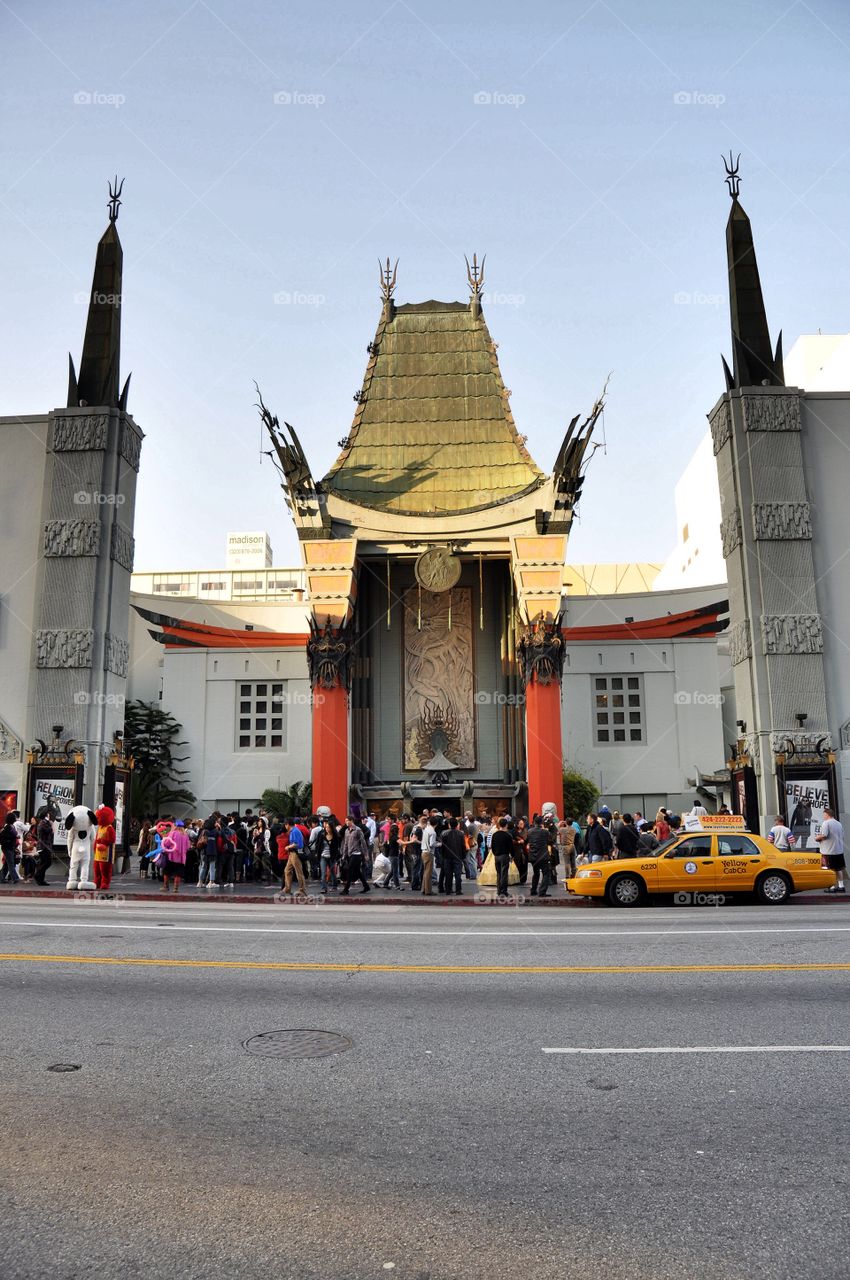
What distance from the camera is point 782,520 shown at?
974 inches

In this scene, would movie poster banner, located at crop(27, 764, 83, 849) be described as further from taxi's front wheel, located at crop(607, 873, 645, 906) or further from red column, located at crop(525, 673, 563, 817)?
red column, located at crop(525, 673, 563, 817)

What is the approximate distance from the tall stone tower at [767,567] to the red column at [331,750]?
16.5 metres

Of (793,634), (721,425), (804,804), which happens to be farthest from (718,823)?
(721,425)

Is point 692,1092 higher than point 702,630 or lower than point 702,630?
lower

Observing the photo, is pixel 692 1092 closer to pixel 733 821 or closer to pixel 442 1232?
pixel 442 1232

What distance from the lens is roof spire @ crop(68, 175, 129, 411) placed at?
27484 millimetres

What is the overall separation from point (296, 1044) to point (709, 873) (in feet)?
38.6

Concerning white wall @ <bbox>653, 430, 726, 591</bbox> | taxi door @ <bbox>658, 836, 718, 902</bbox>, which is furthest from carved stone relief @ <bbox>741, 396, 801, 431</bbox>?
white wall @ <bbox>653, 430, 726, 591</bbox>

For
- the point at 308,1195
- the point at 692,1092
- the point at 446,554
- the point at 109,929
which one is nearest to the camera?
the point at 308,1195

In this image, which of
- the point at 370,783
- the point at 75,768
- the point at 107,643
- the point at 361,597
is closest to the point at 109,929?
the point at 75,768

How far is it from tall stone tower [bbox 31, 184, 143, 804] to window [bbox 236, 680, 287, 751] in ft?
53.9

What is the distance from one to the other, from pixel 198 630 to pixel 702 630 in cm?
2228

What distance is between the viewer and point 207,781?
42.5 meters

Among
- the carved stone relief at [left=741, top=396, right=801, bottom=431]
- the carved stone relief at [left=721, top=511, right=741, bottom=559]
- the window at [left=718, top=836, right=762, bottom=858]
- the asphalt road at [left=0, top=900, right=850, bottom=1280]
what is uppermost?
the carved stone relief at [left=741, top=396, right=801, bottom=431]
